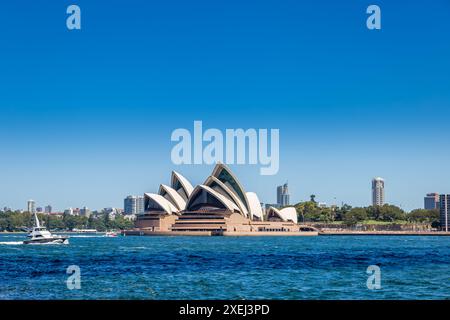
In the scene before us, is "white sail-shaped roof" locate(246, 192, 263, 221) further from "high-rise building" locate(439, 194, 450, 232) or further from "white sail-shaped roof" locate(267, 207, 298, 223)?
"high-rise building" locate(439, 194, 450, 232)

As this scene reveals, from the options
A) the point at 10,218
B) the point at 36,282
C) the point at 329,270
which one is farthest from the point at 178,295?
the point at 10,218

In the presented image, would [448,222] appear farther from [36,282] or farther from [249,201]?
[36,282]

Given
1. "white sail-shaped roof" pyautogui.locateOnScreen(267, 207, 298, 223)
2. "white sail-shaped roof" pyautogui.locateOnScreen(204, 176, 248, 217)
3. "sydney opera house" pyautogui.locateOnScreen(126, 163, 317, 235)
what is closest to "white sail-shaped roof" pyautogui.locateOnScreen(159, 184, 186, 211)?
"sydney opera house" pyautogui.locateOnScreen(126, 163, 317, 235)

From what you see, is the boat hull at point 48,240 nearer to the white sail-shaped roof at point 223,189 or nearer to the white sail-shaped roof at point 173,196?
the white sail-shaped roof at point 223,189

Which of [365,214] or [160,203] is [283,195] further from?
[160,203]

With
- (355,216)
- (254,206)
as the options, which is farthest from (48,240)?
(355,216)
